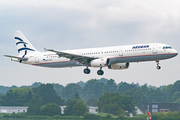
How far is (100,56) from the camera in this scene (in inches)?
2753

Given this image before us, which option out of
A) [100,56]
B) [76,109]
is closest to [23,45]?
[76,109]

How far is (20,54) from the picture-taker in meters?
81.1

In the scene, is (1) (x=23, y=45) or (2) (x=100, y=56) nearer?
(2) (x=100, y=56)

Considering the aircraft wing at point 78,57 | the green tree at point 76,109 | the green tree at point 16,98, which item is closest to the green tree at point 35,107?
the green tree at point 76,109

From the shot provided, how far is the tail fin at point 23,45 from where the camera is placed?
80.7 meters

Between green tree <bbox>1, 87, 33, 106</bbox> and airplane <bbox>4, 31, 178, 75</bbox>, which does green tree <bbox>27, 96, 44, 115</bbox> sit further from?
airplane <bbox>4, 31, 178, 75</bbox>

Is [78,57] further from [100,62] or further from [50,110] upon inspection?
[50,110]

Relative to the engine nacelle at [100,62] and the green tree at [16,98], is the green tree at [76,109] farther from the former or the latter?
the green tree at [16,98]

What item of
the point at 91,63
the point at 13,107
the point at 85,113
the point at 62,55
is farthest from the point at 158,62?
the point at 13,107

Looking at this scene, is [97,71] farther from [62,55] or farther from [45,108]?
[45,108]

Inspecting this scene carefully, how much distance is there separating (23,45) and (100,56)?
21.0 metres

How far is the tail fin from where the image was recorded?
8069 centimetres

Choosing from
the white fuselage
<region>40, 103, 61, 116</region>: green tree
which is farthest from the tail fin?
<region>40, 103, 61, 116</region>: green tree

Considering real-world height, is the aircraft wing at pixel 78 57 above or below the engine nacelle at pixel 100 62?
above
